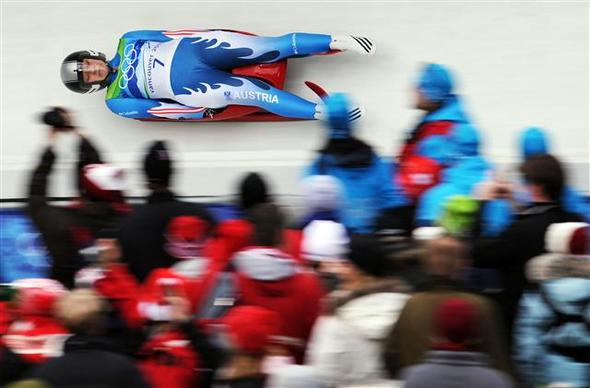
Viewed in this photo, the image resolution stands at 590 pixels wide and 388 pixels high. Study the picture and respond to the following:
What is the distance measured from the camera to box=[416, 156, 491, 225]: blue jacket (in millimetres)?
5059

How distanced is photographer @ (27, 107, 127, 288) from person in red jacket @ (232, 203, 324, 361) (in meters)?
1.08

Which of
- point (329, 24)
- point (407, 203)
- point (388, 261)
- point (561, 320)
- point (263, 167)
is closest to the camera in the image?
point (561, 320)

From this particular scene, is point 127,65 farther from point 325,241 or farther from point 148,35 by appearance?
point 325,241

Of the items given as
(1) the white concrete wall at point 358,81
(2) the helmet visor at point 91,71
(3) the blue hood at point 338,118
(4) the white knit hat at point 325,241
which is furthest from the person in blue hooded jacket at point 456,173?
(2) the helmet visor at point 91,71

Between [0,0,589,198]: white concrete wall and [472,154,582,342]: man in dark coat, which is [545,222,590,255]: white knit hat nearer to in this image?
[472,154,582,342]: man in dark coat

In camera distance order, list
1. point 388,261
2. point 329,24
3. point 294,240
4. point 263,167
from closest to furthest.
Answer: point 388,261 < point 294,240 < point 263,167 < point 329,24

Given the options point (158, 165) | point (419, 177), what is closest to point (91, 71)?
point (158, 165)

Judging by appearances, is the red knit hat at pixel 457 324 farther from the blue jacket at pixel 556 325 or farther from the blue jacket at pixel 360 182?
the blue jacket at pixel 360 182

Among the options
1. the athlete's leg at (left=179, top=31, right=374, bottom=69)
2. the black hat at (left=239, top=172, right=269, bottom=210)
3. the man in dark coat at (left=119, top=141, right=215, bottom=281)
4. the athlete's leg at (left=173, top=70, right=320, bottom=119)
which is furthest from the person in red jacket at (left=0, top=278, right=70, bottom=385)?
the athlete's leg at (left=179, top=31, right=374, bottom=69)

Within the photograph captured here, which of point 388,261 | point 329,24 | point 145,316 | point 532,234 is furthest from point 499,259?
point 329,24

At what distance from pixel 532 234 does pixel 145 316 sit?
139 centimetres

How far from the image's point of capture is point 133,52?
7945mm

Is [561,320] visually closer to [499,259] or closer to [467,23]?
[499,259]

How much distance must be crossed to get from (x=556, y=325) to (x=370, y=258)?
64 centimetres
